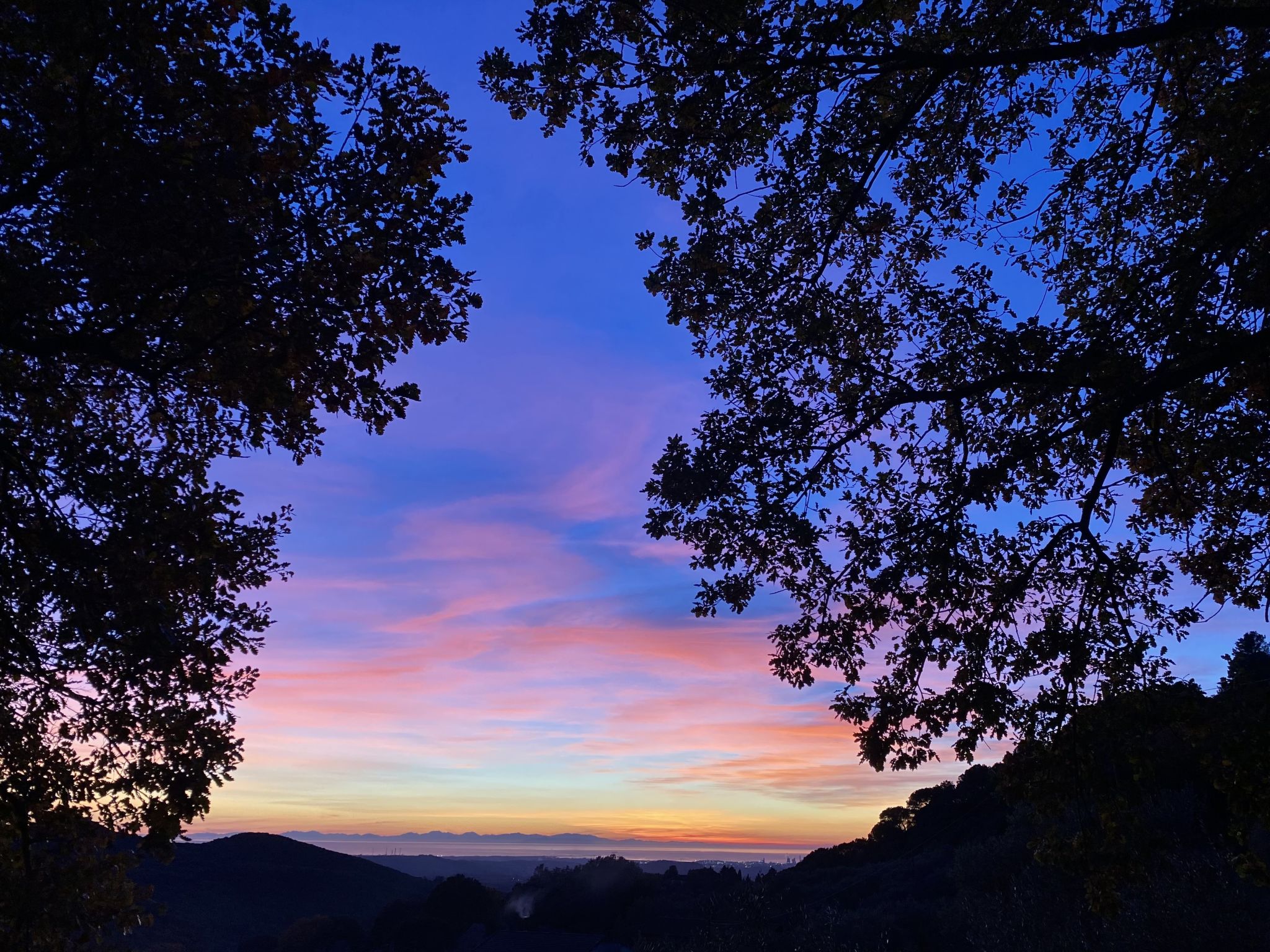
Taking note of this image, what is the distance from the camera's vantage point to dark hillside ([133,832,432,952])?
233 ft

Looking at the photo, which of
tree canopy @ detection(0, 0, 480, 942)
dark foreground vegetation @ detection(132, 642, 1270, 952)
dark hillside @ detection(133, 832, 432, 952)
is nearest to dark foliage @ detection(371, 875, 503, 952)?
dark foreground vegetation @ detection(132, 642, 1270, 952)

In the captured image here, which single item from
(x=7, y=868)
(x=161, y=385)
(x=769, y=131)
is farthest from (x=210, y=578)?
(x=769, y=131)

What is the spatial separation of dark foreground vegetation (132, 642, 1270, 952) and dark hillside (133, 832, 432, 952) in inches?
24.2

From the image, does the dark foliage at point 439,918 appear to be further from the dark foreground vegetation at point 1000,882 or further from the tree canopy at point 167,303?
the tree canopy at point 167,303

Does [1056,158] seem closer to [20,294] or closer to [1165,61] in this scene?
[1165,61]

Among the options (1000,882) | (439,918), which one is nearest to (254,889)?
(439,918)

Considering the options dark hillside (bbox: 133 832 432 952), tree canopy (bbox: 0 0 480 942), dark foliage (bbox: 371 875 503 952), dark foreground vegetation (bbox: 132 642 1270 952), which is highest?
tree canopy (bbox: 0 0 480 942)

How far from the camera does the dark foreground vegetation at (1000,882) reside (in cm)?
973

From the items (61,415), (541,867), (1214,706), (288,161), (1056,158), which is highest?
(1056,158)

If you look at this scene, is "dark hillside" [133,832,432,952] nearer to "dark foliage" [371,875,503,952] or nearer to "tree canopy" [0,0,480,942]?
"dark foliage" [371,875,503,952]

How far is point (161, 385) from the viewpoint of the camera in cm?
957

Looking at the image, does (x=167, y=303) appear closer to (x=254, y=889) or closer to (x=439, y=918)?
(x=439, y=918)

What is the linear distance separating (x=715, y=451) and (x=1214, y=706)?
646cm

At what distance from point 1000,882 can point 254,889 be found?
3327 inches
